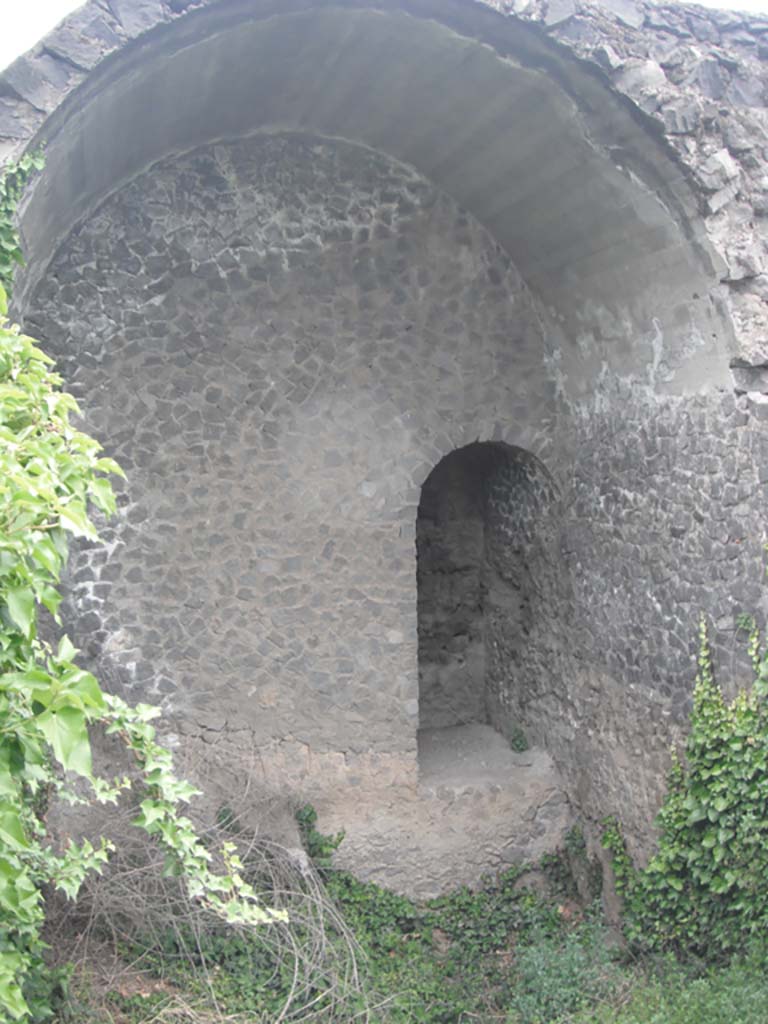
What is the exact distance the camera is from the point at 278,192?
23.0 ft

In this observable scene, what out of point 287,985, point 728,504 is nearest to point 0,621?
point 287,985

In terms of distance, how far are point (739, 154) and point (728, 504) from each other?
202 centimetres

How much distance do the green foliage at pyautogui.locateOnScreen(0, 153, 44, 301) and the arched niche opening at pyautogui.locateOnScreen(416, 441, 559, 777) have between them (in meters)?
4.35

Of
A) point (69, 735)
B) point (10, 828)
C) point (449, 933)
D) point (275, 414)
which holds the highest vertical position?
point (69, 735)

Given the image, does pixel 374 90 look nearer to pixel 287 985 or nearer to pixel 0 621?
pixel 0 621

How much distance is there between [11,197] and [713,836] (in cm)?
492

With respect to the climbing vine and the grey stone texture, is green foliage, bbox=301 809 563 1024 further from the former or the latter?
the climbing vine

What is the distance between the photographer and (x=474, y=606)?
855cm

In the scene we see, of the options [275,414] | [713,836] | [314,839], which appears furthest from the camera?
[275,414]

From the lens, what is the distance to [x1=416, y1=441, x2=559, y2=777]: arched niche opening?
26.2 feet

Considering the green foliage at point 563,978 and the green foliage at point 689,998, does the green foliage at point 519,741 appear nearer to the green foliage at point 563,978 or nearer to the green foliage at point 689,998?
the green foliage at point 563,978

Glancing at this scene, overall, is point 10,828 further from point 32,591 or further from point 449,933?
point 449,933

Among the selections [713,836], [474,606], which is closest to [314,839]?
[474,606]

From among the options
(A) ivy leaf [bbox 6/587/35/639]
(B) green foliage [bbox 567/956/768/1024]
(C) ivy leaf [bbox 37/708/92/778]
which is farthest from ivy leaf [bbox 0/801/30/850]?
(B) green foliage [bbox 567/956/768/1024]
